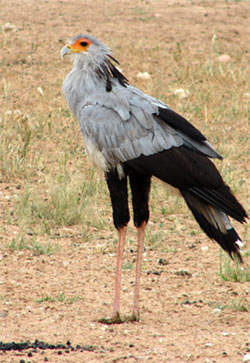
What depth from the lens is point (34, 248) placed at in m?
6.51

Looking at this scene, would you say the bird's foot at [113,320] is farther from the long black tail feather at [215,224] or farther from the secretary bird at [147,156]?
the long black tail feather at [215,224]

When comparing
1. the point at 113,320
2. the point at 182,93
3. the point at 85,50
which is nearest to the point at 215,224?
the point at 113,320

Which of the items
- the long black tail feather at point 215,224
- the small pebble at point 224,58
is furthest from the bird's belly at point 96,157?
the small pebble at point 224,58

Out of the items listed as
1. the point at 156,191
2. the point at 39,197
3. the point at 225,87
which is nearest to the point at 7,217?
the point at 39,197

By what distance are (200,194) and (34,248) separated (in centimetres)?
197

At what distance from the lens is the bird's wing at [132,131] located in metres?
5.31

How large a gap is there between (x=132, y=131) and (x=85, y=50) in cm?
88

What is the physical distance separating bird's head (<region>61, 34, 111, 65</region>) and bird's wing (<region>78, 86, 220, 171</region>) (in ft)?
1.71

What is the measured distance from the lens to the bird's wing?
531 cm

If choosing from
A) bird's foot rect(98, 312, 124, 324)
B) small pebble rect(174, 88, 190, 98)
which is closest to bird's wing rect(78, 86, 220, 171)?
bird's foot rect(98, 312, 124, 324)

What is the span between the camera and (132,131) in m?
5.36

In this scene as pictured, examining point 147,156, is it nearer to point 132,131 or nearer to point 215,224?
point 132,131

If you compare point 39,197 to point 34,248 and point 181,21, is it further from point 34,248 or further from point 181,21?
point 181,21

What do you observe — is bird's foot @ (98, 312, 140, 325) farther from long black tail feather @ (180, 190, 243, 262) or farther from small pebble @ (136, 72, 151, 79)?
small pebble @ (136, 72, 151, 79)
